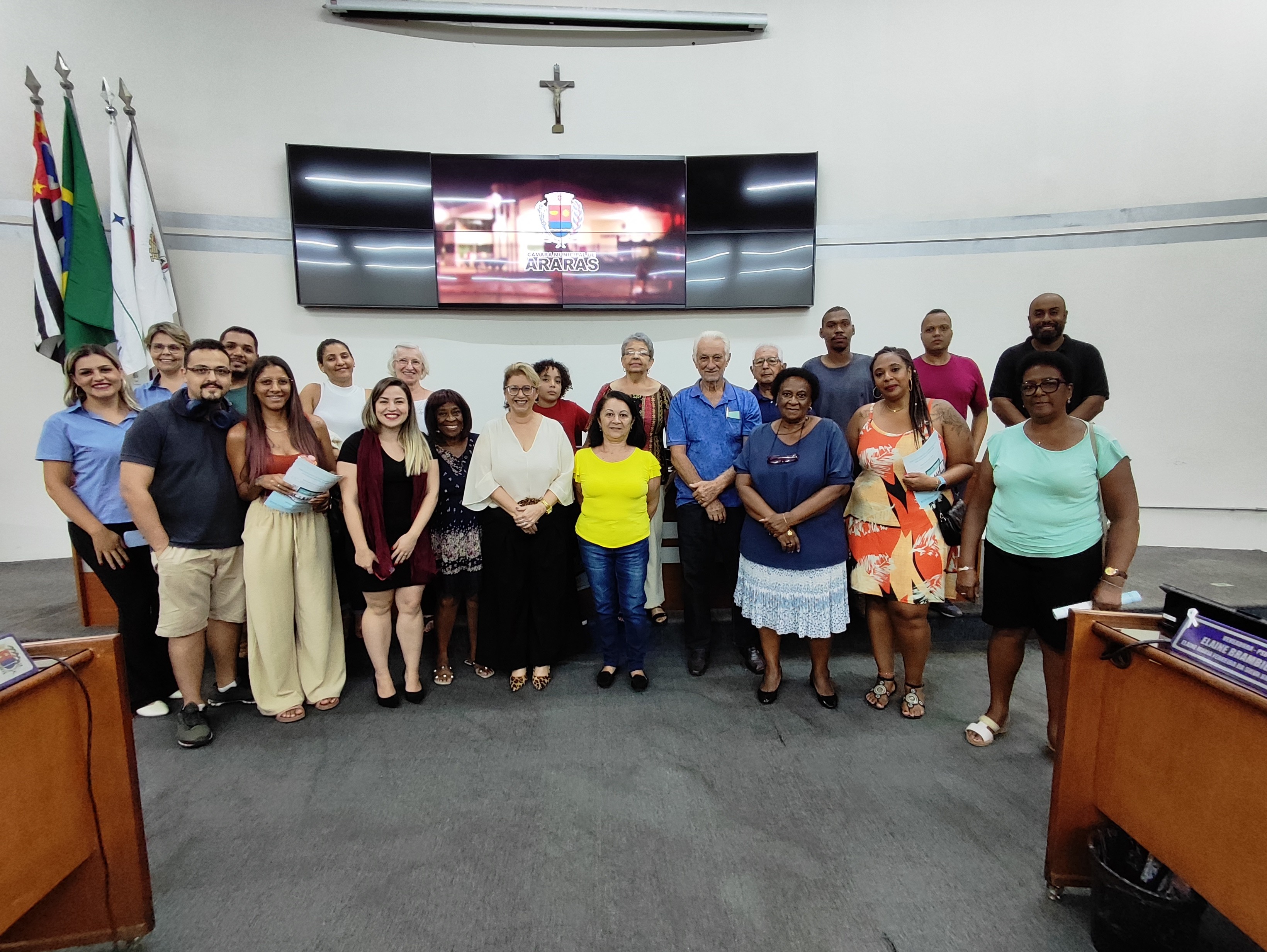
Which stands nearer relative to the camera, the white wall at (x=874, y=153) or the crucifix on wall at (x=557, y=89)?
the white wall at (x=874, y=153)

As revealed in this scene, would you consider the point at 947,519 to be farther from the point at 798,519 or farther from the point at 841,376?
the point at 841,376

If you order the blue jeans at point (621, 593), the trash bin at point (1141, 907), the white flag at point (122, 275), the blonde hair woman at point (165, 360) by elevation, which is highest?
the white flag at point (122, 275)

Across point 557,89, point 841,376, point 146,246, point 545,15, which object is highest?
point 545,15

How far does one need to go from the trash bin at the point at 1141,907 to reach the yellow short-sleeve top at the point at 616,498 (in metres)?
1.95

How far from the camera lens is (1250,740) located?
1150mm

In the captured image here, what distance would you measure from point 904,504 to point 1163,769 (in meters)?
1.26

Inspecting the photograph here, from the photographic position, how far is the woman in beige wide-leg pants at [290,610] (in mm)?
2479

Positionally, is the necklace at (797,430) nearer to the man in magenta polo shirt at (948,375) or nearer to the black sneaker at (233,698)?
the man in magenta polo shirt at (948,375)

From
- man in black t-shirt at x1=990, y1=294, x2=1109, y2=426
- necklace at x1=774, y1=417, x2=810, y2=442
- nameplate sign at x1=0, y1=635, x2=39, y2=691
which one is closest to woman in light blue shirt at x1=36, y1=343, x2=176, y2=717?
nameplate sign at x1=0, y1=635, x2=39, y2=691

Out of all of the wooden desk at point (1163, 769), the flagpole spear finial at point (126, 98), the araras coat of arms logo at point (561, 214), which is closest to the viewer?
the wooden desk at point (1163, 769)

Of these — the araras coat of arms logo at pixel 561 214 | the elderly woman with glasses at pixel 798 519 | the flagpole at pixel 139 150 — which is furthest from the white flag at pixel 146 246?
the elderly woman with glasses at pixel 798 519

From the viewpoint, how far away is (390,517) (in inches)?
104

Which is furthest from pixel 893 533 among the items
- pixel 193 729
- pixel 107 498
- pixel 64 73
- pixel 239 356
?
pixel 64 73

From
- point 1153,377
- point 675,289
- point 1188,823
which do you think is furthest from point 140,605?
point 1153,377
